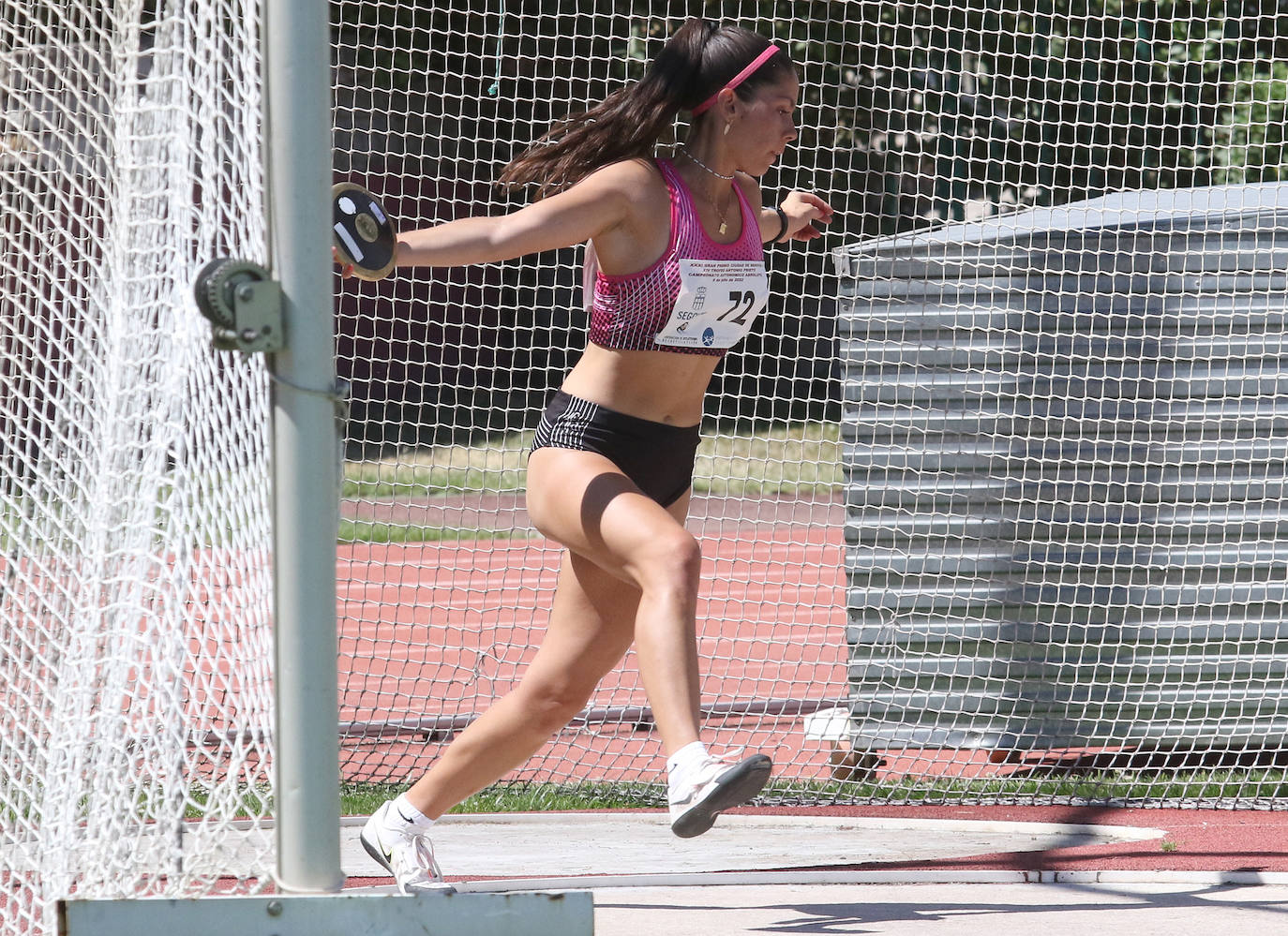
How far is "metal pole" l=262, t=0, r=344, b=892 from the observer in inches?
92.4

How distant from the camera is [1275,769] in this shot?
5285 millimetres

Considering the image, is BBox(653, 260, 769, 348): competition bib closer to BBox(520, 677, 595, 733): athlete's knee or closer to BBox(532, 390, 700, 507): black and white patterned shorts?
BBox(532, 390, 700, 507): black and white patterned shorts

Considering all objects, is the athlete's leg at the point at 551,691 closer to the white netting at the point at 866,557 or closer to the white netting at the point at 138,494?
the white netting at the point at 138,494

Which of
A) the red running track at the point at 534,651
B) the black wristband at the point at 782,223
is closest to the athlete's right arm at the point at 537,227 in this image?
the black wristband at the point at 782,223

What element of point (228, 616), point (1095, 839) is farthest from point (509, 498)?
point (228, 616)

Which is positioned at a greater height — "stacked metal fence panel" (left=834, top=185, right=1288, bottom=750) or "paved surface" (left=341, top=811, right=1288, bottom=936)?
"stacked metal fence panel" (left=834, top=185, right=1288, bottom=750)

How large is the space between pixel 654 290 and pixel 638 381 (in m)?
0.23

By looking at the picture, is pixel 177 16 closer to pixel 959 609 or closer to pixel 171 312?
pixel 171 312

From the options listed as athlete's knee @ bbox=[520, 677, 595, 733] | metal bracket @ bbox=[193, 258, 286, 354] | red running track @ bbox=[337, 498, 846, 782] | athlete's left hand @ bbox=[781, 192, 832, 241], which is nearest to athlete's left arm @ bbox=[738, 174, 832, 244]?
athlete's left hand @ bbox=[781, 192, 832, 241]

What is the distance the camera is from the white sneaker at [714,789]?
298 cm

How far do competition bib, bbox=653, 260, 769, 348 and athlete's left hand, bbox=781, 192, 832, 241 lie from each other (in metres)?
0.56

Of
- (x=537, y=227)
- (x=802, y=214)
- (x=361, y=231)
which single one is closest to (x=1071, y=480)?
(x=802, y=214)

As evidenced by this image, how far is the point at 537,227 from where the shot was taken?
3.31 metres

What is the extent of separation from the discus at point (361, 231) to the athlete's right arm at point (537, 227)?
0.56ft
